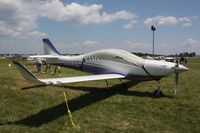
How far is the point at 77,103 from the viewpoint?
14.0 metres

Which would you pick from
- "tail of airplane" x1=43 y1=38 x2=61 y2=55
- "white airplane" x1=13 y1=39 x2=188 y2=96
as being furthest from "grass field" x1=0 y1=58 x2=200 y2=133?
"tail of airplane" x1=43 y1=38 x2=61 y2=55

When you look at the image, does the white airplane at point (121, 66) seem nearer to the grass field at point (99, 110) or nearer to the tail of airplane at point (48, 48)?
the grass field at point (99, 110)

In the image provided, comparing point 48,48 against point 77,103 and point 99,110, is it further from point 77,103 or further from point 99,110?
point 99,110

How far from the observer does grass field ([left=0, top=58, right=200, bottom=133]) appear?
10102 mm

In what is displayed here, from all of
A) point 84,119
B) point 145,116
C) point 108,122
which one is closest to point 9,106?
point 84,119

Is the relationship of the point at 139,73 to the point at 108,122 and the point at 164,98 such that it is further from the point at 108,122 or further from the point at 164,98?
the point at 108,122

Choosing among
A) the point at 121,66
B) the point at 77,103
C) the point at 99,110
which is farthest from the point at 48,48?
the point at 99,110

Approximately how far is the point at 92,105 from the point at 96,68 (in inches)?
206

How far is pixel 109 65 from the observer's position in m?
17.6

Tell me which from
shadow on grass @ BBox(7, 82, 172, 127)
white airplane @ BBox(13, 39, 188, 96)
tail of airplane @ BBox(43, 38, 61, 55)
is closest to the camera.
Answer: shadow on grass @ BBox(7, 82, 172, 127)

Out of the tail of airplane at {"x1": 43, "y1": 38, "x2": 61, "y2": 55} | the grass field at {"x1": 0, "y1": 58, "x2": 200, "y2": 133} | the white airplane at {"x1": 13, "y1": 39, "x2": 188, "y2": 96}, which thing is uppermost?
the tail of airplane at {"x1": 43, "y1": 38, "x2": 61, "y2": 55}

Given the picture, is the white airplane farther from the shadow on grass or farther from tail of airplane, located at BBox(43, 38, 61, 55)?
tail of airplane, located at BBox(43, 38, 61, 55)

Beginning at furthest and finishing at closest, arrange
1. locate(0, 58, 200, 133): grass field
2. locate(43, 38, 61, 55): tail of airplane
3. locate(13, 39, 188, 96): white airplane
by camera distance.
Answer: locate(43, 38, 61, 55): tail of airplane < locate(13, 39, 188, 96): white airplane < locate(0, 58, 200, 133): grass field

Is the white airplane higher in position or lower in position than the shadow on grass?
higher
